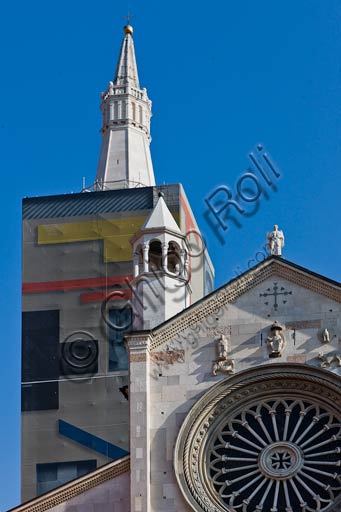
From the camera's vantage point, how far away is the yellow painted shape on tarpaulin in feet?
162

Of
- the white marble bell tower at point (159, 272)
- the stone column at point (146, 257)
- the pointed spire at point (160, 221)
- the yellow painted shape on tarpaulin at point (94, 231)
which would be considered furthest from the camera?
the yellow painted shape on tarpaulin at point (94, 231)

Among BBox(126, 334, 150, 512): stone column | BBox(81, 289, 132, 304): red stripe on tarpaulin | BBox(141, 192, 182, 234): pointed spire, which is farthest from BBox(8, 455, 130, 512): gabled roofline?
BBox(81, 289, 132, 304): red stripe on tarpaulin

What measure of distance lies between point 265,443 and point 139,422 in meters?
2.49

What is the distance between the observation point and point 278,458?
29578 mm

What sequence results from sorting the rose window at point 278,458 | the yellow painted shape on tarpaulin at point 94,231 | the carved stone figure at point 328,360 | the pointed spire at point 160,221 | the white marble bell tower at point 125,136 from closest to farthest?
the rose window at point 278,458, the carved stone figure at point 328,360, the pointed spire at point 160,221, the yellow painted shape on tarpaulin at point 94,231, the white marble bell tower at point 125,136

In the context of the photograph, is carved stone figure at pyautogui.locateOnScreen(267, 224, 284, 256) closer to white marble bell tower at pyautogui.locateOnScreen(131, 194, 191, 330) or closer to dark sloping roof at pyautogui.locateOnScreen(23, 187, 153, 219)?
white marble bell tower at pyautogui.locateOnScreen(131, 194, 191, 330)

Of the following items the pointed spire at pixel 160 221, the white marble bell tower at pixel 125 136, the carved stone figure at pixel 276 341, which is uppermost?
the white marble bell tower at pixel 125 136

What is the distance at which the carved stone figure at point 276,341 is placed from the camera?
30031 millimetres

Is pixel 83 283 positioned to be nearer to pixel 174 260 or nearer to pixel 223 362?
pixel 174 260

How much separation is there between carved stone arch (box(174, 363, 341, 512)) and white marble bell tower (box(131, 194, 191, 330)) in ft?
8.98

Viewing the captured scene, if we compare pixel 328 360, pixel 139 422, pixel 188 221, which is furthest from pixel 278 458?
pixel 188 221

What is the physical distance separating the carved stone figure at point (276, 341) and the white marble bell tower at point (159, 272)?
2.65m

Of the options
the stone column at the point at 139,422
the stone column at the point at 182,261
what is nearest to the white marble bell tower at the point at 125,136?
the stone column at the point at 182,261

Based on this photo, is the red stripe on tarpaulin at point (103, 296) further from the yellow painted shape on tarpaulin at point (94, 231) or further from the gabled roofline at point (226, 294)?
the gabled roofline at point (226, 294)
